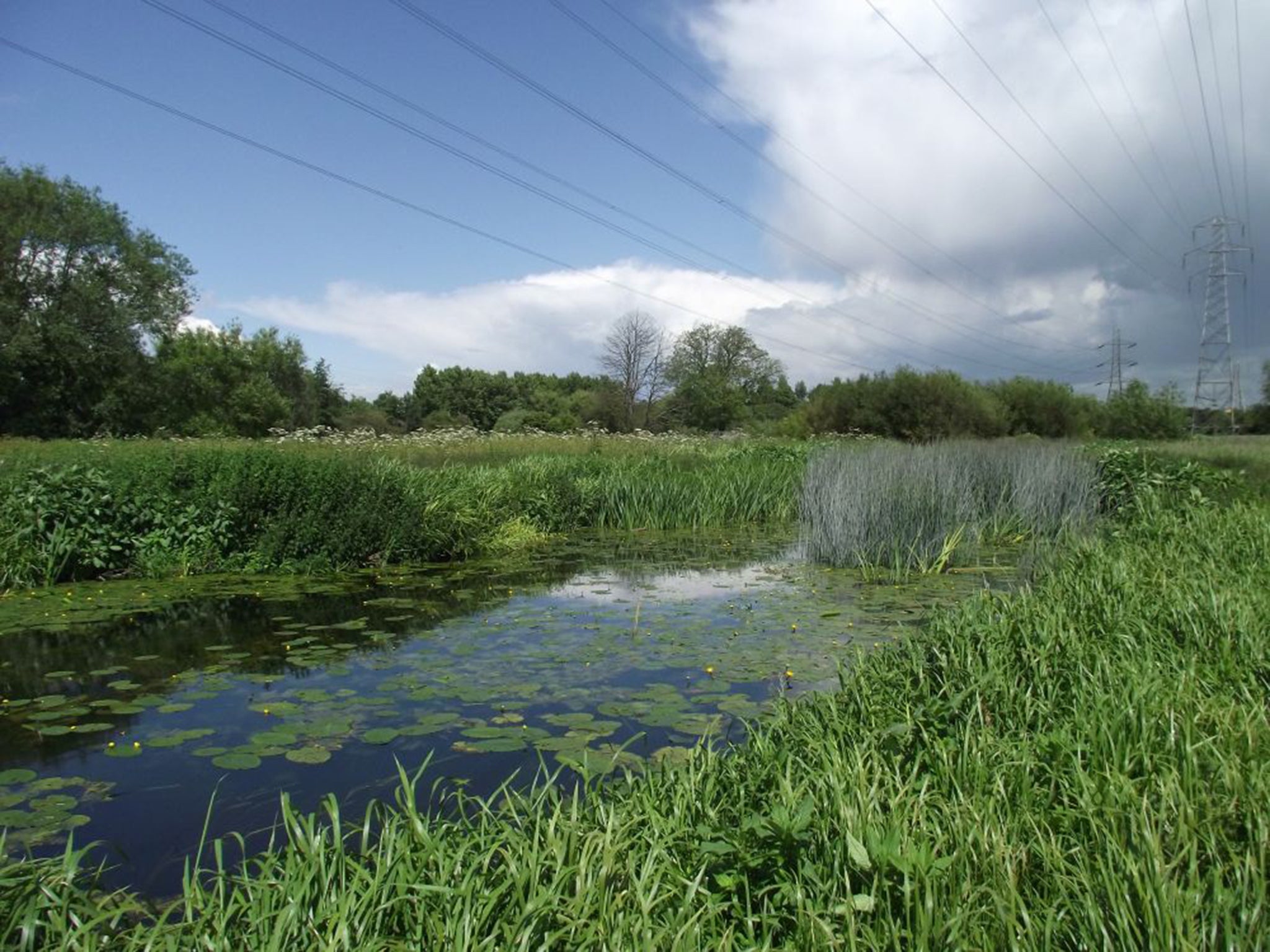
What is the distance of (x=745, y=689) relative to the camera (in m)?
5.56

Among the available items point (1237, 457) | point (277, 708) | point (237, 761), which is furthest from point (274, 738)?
point (1237, 457)

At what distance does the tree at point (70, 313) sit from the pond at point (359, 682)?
33.8 m

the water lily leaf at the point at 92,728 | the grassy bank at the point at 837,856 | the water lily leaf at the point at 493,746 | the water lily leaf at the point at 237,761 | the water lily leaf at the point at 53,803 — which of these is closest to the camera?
the grassy bank at the point at 837,856

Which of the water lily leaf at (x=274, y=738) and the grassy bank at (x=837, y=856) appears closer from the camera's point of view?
the grassy bank at (x=837, y=856)

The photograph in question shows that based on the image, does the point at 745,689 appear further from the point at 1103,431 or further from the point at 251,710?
the point at 1103,431

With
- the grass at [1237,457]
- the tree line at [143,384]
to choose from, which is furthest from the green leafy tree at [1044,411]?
the grass at [1237,457]

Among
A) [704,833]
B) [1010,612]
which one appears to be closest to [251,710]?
[704,833]

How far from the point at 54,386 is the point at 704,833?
42.4m

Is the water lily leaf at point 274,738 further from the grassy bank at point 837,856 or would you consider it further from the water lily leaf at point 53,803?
the grassy bank at point 837,856

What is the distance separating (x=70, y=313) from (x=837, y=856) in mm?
43916

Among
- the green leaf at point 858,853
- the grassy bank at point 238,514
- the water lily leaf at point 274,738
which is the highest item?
the grassy bank at point 238,514

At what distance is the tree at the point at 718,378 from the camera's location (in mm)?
56062

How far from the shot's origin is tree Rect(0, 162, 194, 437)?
35.7 meters

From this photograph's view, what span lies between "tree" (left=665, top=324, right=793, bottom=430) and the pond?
46.4 meters
